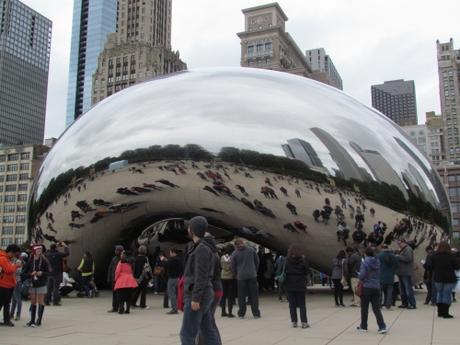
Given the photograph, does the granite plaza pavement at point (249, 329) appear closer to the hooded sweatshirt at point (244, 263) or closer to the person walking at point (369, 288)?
the person walking at point (369, 288)

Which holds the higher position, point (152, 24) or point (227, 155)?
point (152, 24)

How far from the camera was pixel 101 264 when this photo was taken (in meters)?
13.5

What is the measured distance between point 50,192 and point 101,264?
2.50 meters

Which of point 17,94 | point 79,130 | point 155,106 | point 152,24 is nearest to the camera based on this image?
point 155,106

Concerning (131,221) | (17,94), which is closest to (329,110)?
(131,221)

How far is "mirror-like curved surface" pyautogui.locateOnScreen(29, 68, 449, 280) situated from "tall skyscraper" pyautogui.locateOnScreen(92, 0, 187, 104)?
102 m

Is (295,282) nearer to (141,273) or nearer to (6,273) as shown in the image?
(141,273)

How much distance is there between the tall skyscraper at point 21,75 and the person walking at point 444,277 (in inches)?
6507

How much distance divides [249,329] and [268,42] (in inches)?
5027

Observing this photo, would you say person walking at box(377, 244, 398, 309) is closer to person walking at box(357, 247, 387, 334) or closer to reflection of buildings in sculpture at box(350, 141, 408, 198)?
reflection of buildings in sculpture at box(350, 141, 408, 198)

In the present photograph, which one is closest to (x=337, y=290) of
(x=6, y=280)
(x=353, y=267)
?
(x=353, y=267)

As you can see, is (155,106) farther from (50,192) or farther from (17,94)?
(17,94)

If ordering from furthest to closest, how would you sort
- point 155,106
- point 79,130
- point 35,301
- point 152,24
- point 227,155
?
point 152,24 → point 79,130 → point 155,106 → point 227,155 → point 35,301

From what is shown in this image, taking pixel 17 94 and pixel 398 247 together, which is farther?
pixel 17 94
